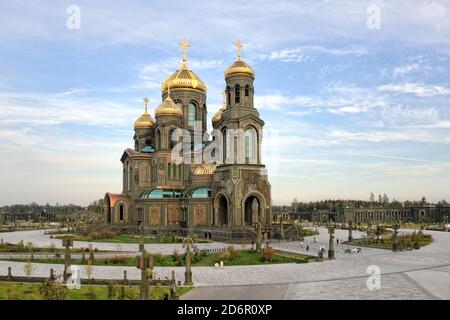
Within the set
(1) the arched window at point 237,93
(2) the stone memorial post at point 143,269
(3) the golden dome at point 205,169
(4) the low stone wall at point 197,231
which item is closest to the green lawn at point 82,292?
(2) the stone memorial post at point 143,269

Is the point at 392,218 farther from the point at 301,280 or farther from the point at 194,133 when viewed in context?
the point at 301,280

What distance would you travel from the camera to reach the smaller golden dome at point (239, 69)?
60.9 metres

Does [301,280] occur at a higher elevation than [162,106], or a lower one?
lower

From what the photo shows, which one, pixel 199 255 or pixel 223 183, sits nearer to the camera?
pixel 199 255

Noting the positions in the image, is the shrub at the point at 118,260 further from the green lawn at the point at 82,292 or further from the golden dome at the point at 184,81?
the golden dome at the point at 184,81

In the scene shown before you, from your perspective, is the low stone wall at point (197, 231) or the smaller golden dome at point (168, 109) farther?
the smaller golden dome at point (168, 109)

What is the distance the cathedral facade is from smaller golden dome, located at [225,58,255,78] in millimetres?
135

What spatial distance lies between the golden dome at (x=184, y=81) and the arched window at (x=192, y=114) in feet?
10.4

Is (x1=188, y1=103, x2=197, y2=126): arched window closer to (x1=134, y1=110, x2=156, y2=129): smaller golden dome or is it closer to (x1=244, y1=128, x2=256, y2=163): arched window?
(x1=134, y1=110, x2=156, y2=129): smaller golden dome

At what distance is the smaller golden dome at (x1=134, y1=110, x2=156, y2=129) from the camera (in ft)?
246

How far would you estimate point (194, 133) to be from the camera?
73.3 metres
